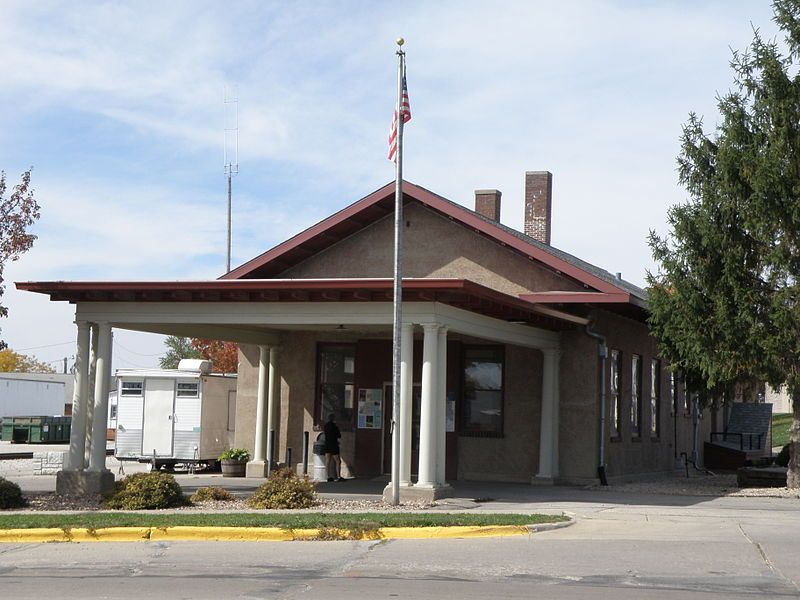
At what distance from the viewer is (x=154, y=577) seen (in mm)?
11516

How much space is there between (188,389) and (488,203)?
978 centimetres

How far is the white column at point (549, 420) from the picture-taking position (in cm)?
2322

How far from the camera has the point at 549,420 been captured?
23172 millimetres

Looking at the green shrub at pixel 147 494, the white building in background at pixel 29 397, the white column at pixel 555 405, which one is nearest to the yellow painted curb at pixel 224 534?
the green shrub at pixel 147 494

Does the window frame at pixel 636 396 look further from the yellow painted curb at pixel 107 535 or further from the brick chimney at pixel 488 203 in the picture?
the yellow painted curb at pixel 107 535

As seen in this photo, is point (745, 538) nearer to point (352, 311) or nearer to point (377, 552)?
point (377, 552)

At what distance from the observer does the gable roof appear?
22.7m

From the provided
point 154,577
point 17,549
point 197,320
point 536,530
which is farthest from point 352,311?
point 154,577

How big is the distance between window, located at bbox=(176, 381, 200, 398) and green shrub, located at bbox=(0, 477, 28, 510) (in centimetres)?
1040

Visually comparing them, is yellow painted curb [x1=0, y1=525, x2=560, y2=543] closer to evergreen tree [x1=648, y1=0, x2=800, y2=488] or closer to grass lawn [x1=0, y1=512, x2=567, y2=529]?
grass lawn [x1=0, y1=512, x2=567, y2=529]

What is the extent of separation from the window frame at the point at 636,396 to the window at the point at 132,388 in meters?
12.6

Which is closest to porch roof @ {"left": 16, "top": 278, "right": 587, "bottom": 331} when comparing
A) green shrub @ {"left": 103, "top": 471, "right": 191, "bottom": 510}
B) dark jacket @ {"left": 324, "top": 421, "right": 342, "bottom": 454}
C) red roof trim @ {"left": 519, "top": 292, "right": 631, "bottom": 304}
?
red roof trim @ {"left": 519, "top": 292, "right": 631, "bottom": 304}

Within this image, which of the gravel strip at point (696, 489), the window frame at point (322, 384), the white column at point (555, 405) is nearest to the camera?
the gravel strip at point (696, 489)

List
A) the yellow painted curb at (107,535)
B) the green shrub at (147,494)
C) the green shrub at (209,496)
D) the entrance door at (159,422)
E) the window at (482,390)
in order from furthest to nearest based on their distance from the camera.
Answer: the entrance door at (159,422) < the window at (482,390) < the green shrub at (209,496) < the green shrub at (147,494) < the yellow painted curb at (107,535)
